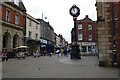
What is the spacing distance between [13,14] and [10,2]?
8.32ft

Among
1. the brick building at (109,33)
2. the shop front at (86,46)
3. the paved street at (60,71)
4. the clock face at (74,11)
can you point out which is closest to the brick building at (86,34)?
the shop front at (86,46)

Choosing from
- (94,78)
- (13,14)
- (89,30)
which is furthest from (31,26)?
(94,78)

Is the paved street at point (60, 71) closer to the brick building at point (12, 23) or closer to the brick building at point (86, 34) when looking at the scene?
the brick building at point (12, 23)

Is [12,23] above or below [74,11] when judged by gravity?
below

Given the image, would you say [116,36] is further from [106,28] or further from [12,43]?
[12,43]

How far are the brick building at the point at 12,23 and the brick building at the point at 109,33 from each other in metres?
21.1

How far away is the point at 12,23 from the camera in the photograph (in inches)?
1533

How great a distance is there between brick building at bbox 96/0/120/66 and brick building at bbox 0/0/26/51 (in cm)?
2111

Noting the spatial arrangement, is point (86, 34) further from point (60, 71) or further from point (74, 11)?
point (60, 71)

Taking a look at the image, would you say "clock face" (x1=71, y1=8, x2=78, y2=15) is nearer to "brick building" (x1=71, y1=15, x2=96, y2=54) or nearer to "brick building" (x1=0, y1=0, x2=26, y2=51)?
"brick building" (x1=0, y1=0, x2=26, y2=51)

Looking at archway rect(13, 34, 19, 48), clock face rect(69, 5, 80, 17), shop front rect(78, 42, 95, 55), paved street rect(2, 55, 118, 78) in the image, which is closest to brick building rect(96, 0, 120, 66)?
paved street rect(2, 55, 118, 78)

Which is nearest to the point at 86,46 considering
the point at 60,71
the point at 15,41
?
the point at 15,41

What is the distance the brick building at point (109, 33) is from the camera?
51.9ft

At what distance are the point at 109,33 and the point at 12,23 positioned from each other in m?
25.8
